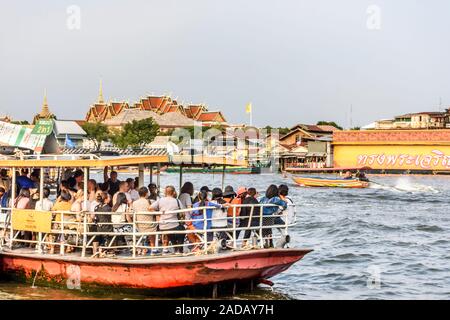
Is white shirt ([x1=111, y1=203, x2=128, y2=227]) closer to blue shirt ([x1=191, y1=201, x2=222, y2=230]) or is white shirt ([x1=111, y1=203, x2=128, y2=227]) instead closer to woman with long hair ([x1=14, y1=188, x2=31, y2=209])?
blue shirt ([x1=191, y1=201, x2=222, y2=230])

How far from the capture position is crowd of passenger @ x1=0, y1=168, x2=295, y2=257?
12.2 meters

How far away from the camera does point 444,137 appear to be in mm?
67875

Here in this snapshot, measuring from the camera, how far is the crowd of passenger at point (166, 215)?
39.9ft

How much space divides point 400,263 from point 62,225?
27.7 ft

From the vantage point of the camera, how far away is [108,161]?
12680mm

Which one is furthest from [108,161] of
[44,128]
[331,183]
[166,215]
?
[331,183]

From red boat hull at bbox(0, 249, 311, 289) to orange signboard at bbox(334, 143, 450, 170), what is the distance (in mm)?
56947

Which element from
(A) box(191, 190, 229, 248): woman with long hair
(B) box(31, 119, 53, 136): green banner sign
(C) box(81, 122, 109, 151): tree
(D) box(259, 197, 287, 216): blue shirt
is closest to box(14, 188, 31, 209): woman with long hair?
(B) box(31, 119, 53, 136): green banner sign

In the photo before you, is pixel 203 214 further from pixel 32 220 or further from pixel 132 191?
pixel 32 220

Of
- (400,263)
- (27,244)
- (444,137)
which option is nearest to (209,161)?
(27,244)

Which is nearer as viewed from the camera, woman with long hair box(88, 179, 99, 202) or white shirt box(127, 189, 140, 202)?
woman with long hair box(88, 179, 99, 202)

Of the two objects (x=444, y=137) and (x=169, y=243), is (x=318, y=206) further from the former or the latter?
(x=444, y=137)

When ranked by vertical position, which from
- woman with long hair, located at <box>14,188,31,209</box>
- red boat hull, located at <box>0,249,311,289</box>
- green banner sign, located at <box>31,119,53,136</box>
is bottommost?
red boat hull, located at <box>0,249,311,289</box>

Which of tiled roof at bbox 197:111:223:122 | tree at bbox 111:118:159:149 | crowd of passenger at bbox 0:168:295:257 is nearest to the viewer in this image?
crowd of passenger at bbox 0:168:295:257
